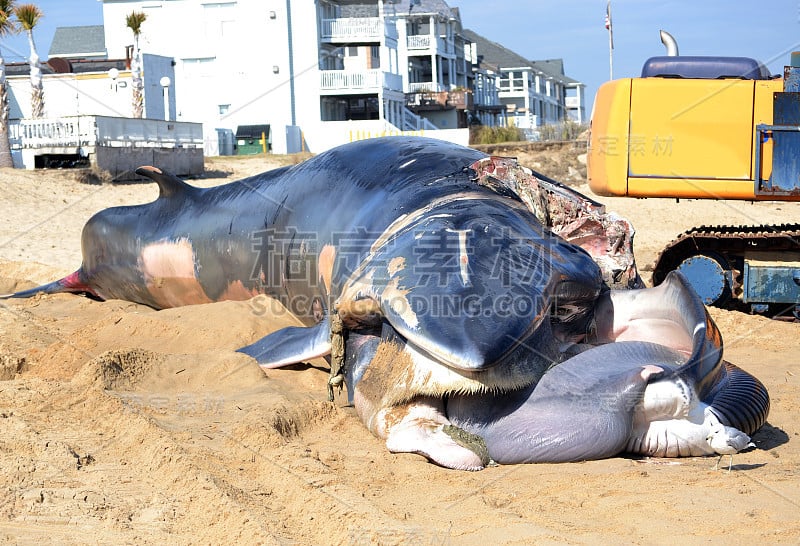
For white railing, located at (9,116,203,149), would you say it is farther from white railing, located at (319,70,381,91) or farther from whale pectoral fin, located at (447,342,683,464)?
white railing, located at (319,70,381,91)

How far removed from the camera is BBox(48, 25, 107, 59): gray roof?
64.6 metres

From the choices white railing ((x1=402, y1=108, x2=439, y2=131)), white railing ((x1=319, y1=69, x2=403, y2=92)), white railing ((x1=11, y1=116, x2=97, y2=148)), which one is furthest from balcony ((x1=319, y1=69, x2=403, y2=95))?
white railing ((x1=11, y1=116, x2=97, y2=148))

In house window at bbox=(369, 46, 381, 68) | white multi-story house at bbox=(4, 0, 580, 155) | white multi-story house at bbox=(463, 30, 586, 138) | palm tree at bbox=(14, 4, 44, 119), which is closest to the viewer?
palm tree at bbox=(14, 4, 44, 119)

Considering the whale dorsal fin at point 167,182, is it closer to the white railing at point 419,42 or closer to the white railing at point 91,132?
the white railing at point 91,132

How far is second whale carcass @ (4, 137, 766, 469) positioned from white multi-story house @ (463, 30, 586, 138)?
61.4m

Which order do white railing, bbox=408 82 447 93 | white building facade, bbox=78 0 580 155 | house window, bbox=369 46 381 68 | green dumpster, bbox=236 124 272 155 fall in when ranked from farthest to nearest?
white railing, bbox=408 82 447 93 < house window, bbox=369 46 381 68 < white building facade, bbox=78 0 580 155 < green dumpster, bbox=236 124 272 155

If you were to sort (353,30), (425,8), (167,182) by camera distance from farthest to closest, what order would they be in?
1. (425,8)
2. (353,30)
3. (167,182)

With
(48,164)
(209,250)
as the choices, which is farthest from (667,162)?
Result: (48,164)

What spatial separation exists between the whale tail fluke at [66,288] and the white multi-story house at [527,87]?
195 ft

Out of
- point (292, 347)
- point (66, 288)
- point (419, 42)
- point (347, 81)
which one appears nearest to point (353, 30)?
point (347, 81)

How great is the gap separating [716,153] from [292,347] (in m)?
6.74

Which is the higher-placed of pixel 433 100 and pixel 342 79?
pixel 342 79

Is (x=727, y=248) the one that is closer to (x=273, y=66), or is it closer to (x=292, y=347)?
(x=292, y=347)

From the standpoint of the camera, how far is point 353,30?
4544 centimetres
